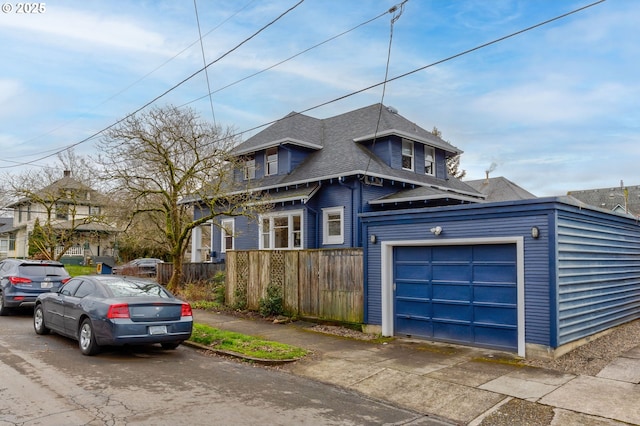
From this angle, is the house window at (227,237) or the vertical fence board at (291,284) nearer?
the vertical fence board at (291,284)

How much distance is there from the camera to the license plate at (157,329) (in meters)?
8.82

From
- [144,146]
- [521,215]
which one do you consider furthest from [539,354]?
[144,146]

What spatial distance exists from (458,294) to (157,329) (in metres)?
6.10

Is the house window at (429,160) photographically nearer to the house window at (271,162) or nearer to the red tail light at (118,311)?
the house window at (271,162)

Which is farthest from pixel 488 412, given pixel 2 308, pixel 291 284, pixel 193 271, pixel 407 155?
pixel 407 155

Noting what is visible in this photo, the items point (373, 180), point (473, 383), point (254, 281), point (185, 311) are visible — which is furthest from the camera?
point (373, 180)

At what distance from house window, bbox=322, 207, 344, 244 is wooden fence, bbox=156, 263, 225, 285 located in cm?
453

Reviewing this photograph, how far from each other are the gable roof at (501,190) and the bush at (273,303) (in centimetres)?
1859

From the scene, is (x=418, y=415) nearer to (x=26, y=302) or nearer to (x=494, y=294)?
(x=494, y=294)

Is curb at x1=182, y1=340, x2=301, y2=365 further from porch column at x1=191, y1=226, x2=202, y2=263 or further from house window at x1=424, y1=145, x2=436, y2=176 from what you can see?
porch column at x1=191, y1=226, x2=202, y2=263

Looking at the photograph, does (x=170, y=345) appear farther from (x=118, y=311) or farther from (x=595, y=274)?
(x=595, y=274)

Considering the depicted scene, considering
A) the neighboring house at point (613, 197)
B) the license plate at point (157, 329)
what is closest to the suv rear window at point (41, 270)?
the license plate at point (157, 329)

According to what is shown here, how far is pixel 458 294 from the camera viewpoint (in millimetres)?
10094

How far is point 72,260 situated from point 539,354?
134 ft
